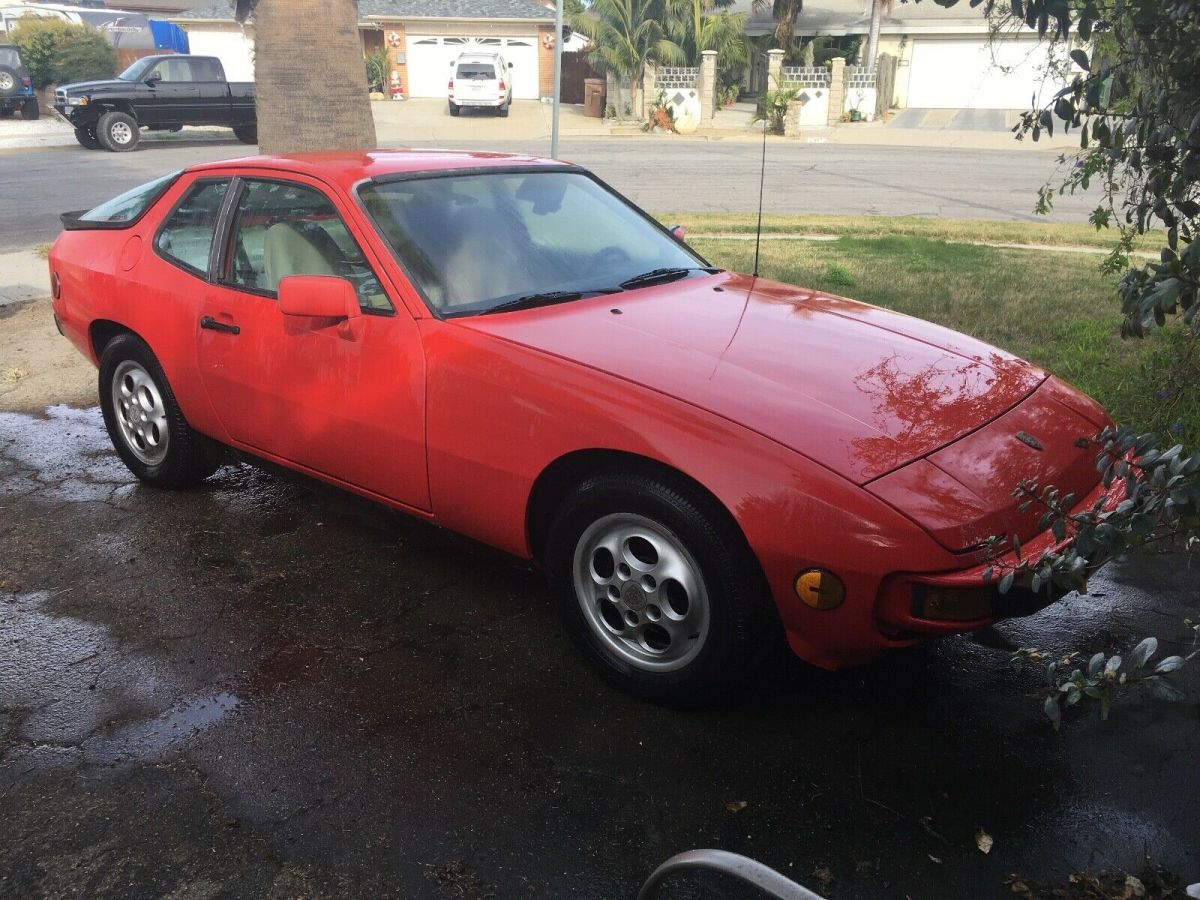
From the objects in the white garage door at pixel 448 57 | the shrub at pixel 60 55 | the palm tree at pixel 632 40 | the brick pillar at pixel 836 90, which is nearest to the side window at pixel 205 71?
the shrub at pixel 60 55

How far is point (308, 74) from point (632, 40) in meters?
26.3

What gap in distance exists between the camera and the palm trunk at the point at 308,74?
8758mm

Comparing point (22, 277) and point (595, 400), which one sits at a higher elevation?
point (595, 400)

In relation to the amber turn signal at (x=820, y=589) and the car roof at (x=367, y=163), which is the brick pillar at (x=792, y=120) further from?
the amber turn signal at (x=820, y=589)

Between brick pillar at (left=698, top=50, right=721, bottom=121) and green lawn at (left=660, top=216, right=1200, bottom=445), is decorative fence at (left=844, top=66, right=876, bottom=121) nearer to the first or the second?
brick pillar at (left=698, top=50, right=721, bottom=121)

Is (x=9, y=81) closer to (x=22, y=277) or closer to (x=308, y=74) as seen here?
(x=22, y=277)

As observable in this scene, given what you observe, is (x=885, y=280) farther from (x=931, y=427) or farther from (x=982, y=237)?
(x=931, y=427)

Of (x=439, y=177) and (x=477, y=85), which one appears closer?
(x=439, y=177)

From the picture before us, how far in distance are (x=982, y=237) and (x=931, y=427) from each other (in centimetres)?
899

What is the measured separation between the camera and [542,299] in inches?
143

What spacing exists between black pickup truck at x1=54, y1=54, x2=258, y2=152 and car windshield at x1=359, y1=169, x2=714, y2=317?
749 inches

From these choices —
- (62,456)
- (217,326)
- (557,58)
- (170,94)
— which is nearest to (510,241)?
(217,326)

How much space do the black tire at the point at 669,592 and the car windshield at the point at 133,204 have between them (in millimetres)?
2818

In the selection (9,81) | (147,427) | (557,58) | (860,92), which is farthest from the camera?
(860,92)
